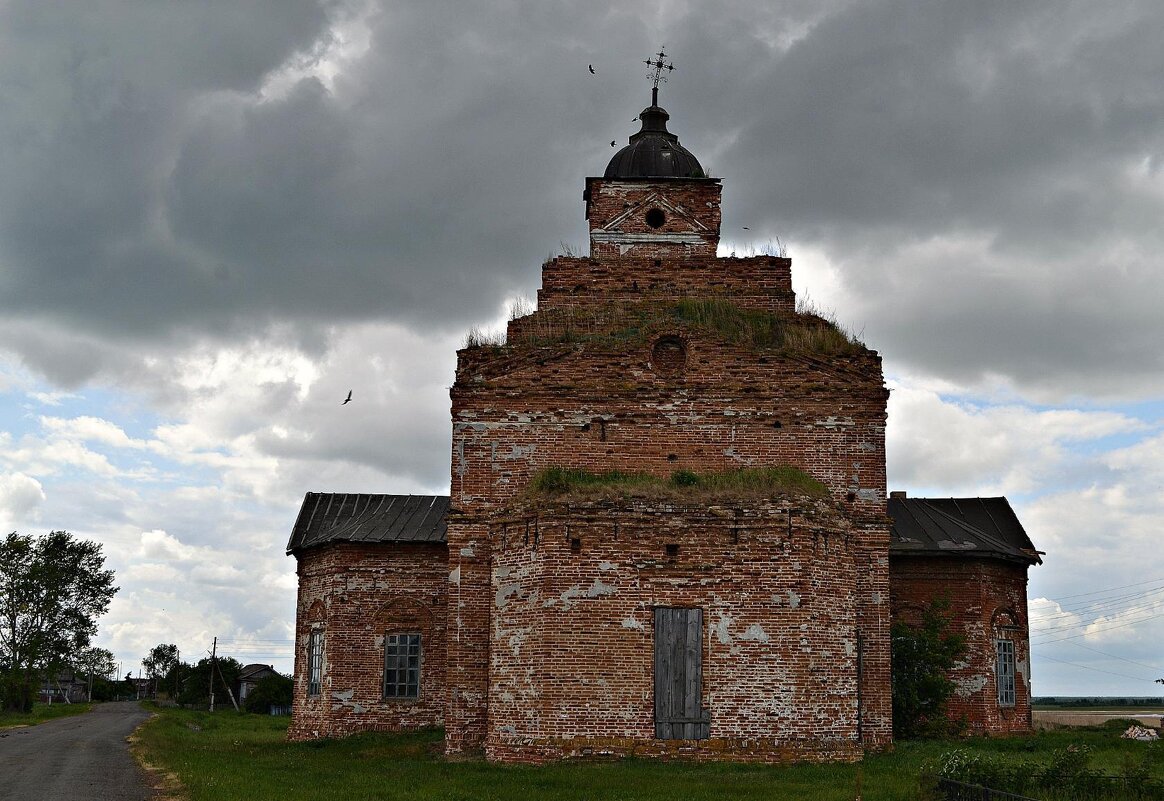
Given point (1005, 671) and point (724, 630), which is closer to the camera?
point (724, 630)

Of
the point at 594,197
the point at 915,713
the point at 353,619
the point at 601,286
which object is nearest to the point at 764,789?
the point at 915,713

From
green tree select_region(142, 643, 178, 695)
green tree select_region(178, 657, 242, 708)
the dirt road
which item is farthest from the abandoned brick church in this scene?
green tree select_region(142, 643, 178, 695)

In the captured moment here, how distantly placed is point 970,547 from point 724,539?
9473mm

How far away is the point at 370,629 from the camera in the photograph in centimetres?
2516

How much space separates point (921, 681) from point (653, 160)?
13256mm

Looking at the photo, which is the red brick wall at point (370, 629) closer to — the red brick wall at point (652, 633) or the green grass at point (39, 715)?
the red brick wall at point (652, 633)

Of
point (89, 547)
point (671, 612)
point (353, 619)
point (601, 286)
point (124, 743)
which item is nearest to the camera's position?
point (671, 612)

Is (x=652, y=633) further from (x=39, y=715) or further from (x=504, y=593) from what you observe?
(x=39, y=715)

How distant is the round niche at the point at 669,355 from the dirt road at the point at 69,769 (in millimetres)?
10913

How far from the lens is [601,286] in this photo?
23.2 metres

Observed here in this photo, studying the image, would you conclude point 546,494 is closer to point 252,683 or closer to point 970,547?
point 970,547

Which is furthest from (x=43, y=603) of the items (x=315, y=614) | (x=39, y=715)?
(x=315, y=614)

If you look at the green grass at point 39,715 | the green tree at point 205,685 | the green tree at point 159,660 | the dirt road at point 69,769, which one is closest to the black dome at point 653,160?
the dirt road at point 69,769

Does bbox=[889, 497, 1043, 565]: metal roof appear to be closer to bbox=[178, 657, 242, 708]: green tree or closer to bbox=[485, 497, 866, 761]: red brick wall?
bbox=[485, 497, 866, 761]: red brick wall
